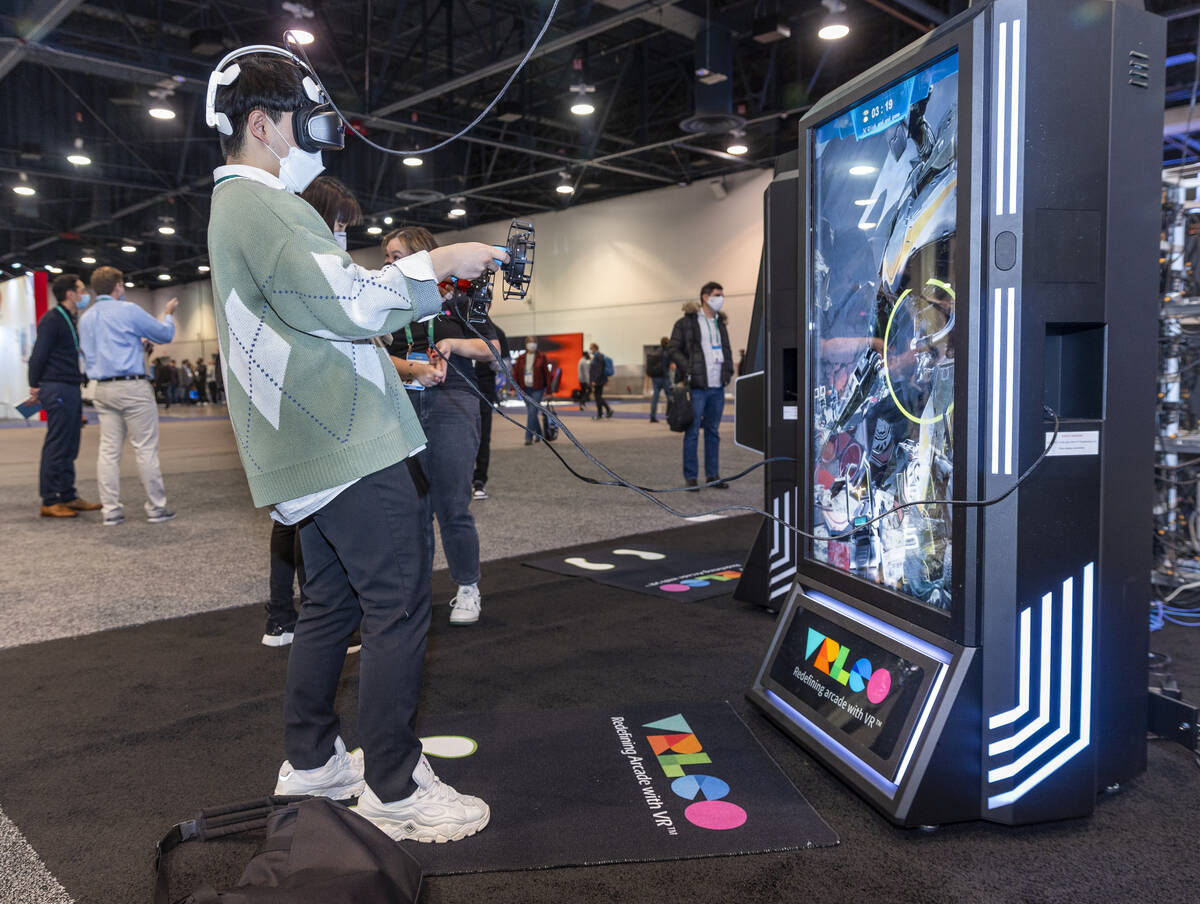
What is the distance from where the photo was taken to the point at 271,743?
2.22m

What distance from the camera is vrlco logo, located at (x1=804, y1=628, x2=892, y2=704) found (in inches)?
77.4

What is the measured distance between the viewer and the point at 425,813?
1.71 meters

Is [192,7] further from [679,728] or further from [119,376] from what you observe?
[679,728]

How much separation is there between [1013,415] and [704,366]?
485 centimetres

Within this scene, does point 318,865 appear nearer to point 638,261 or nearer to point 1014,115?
point 1014,115

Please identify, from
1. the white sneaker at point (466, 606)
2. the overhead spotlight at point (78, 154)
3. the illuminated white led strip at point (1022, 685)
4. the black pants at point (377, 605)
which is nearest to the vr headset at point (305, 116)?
the black pants at point (377, 605)

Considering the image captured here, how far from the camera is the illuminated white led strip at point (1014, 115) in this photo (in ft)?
5.41

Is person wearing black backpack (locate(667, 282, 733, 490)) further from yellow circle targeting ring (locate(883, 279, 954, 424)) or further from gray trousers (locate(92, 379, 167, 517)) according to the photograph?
yellow circle targeting ring (locate(883, 279, 954, 424))

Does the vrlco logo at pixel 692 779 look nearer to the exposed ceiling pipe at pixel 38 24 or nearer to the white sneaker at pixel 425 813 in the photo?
the white sneaker at pixel 425 813

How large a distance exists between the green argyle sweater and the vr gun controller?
23 cm

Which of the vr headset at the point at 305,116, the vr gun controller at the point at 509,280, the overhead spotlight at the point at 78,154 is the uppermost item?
the overhead spotlight at the point at 78,154

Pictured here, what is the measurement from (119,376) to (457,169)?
49.5ft

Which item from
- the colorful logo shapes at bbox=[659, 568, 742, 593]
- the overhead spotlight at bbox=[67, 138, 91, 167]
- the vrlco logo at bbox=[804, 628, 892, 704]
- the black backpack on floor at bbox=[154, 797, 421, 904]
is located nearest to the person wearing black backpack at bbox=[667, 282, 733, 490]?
the colorful logo shapes at bbox=[659, 568, 742, 593]

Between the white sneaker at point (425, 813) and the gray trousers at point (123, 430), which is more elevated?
the gray trousers at point (123, 430)
